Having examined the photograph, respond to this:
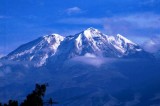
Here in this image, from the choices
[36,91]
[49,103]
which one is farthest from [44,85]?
[49,103]

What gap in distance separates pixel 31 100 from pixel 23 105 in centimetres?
121

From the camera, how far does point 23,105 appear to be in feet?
174

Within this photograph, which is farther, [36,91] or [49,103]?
[36,91]

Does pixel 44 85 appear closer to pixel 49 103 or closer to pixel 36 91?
pixel 36 91

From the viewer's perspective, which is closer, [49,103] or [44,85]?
[49,103]

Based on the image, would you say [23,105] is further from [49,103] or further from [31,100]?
[49,103]

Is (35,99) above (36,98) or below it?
below

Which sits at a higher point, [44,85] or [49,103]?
[44,85]

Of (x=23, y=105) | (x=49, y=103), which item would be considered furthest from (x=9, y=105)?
(x=49, y=103)

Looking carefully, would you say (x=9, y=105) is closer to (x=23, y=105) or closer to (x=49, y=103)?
(x=23, y=105)

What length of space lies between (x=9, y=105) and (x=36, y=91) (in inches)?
124

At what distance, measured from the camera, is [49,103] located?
1961 inches

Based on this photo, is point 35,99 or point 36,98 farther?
point 36,98

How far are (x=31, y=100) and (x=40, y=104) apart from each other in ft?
3.41
